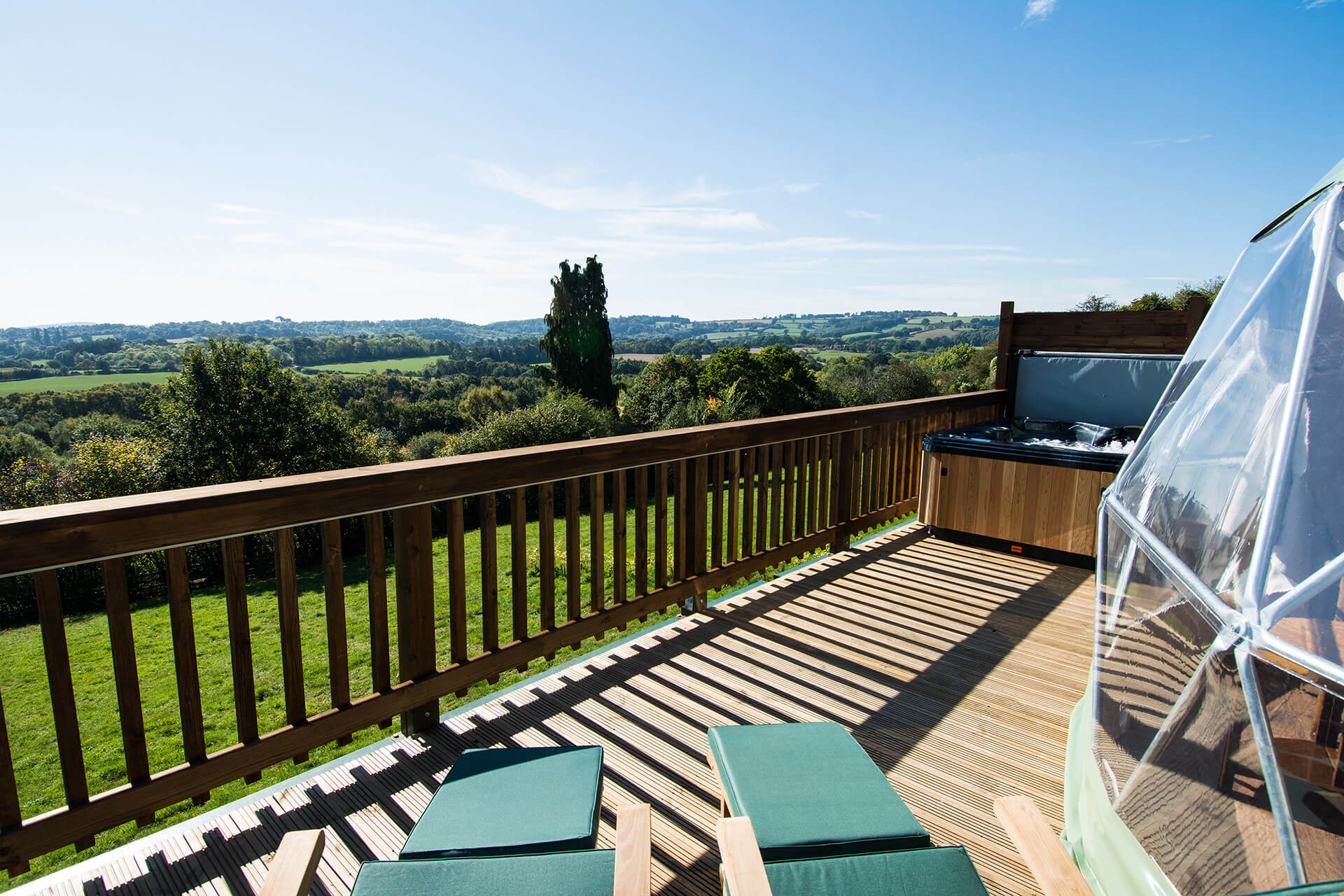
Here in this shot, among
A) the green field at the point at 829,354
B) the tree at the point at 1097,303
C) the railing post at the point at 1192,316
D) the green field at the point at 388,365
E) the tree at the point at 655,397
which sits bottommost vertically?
the tree at the point at 655,397

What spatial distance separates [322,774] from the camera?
2.16m

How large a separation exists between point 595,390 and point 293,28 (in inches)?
1023

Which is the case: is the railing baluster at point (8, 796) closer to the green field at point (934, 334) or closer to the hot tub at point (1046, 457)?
the hot tub at point (1046, 457)

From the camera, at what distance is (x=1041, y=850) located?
1201 mm

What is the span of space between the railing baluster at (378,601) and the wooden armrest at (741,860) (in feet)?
4.70

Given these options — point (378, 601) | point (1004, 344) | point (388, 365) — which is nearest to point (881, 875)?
point (378, 601)

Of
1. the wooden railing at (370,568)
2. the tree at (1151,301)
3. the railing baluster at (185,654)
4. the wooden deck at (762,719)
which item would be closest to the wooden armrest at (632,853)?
the wooden deck at (762,719)

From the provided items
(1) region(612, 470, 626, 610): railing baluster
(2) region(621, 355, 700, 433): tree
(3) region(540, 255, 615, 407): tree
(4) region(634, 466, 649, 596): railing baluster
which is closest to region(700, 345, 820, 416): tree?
(2) region(621, 355, 700, 433): tree

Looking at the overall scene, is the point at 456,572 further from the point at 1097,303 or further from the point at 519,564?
the point at 1097,303

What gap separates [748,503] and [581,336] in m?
31.5

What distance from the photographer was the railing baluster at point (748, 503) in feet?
12.0

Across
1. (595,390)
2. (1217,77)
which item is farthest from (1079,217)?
(595,390)

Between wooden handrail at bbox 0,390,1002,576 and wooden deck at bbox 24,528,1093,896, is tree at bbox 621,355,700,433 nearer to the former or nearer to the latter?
wooden deck at bbox 24,528,1093,896

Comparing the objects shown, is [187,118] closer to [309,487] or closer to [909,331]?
[309,487]
